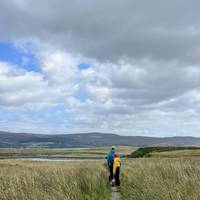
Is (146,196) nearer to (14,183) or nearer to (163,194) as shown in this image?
(163,194)

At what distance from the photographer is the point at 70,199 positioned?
284 inches

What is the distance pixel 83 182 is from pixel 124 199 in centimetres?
154

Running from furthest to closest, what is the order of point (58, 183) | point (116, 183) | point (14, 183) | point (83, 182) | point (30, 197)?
point (116, 183), point (83, 182), point (58, 183), point (14, 183), point (30, 197)

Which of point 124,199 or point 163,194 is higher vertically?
point 163,194

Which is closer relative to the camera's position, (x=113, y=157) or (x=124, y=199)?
(x=124, y=199)

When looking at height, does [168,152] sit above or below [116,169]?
below

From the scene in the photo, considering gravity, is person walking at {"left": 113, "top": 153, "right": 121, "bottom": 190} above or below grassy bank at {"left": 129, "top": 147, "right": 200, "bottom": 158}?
above

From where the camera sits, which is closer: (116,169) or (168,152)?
(116,169)

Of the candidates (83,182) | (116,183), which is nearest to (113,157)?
(116,183)

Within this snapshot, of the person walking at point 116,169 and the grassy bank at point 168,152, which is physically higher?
the person walking at point 116,169

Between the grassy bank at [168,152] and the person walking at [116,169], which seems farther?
the grassy bank at [168,152]

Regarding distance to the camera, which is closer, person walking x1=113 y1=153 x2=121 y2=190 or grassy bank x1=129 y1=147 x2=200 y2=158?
person walking x1=113 y1=153 x2=121 y2=190

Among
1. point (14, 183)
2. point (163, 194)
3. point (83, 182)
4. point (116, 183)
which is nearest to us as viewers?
point (163, 194)

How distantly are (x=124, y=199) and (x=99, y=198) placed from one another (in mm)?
958
